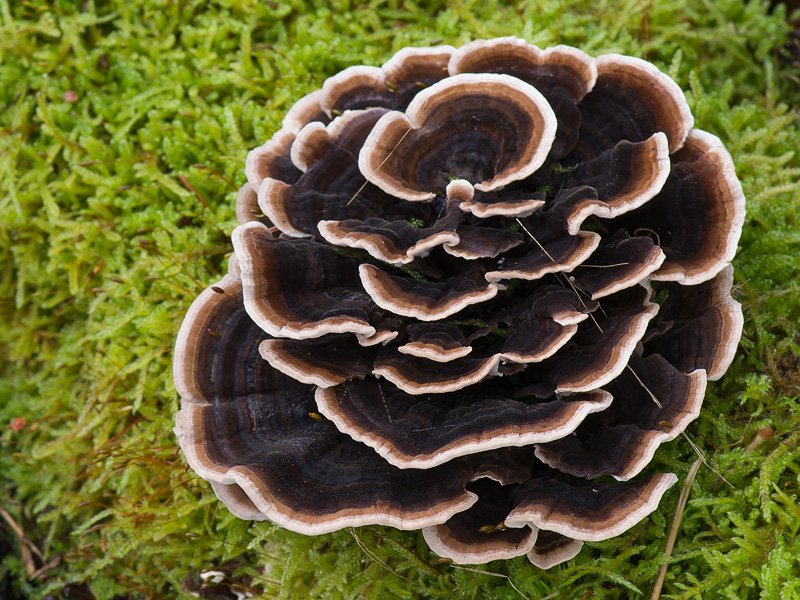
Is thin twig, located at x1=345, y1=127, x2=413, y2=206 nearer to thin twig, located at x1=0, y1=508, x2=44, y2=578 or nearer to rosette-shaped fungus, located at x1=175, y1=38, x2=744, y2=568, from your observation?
rosette-shaped fungus, located at x1=175, y1=38, x2=744, y2=568

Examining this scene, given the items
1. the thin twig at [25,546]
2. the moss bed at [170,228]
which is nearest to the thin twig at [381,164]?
the moss bed at [170,228]

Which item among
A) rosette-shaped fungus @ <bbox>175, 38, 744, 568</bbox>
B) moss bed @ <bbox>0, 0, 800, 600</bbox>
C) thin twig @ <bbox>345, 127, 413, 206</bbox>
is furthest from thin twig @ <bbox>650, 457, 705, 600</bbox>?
thin twig @ <bbox>345, 127, 413, 206</bbox>

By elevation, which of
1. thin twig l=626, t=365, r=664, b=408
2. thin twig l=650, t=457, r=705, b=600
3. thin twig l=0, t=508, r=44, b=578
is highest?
thin twig l=626, t=365, r=664, b=408

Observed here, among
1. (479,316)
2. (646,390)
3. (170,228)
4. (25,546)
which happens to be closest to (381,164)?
(479,316)

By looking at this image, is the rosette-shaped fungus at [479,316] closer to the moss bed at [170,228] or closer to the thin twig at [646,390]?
the thin twig at [646,390]

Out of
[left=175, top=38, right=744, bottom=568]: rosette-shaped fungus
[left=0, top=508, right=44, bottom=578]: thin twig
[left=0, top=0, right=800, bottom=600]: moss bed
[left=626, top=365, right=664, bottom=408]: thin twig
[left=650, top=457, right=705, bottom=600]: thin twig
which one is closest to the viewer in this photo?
[left=175, top=38, right=744, bottom=568]: rosette-shaped fungus

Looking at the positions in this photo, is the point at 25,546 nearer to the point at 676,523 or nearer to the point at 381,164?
the point at 381,164

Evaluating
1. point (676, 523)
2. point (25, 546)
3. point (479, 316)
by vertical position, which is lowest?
point (25, 546)

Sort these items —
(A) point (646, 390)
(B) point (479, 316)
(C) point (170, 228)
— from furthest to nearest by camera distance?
(C) point (170, 228) → (B) point (479, 316) → (A) point (646, 390)
